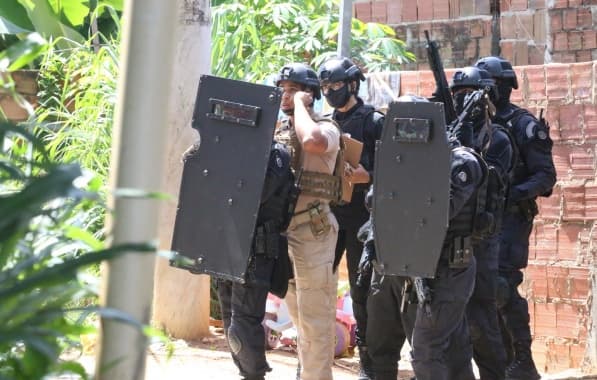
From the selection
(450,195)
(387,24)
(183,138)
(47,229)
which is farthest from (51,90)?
(47,229)

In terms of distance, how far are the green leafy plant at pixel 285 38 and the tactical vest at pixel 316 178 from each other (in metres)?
3.23

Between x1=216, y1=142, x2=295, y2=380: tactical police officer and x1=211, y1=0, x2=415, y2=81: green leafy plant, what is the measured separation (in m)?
3.52

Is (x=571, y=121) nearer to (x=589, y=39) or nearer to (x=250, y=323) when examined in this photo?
(x=589, y=39)

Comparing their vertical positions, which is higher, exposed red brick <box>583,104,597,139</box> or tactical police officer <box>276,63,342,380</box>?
exposed red brick <box>583,104,597,139</box>

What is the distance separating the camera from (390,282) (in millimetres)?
5410

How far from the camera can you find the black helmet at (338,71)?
6.03 meters

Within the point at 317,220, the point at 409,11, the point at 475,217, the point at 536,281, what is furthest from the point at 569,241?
the point at 409,11

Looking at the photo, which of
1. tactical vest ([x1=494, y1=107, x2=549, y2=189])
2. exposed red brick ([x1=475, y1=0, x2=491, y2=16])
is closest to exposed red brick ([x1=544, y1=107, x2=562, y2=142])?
tactical vest ([x1=494, y1=107, x2=549, y2=189])

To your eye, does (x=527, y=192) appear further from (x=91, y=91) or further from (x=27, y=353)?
(x=27, y=353)

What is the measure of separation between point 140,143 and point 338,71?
355 centimetres

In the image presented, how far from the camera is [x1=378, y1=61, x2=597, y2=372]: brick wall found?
23.6 feet

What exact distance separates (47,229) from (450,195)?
3.02m

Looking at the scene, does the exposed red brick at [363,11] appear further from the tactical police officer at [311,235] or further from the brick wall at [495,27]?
the tactical police officer at [311,235]

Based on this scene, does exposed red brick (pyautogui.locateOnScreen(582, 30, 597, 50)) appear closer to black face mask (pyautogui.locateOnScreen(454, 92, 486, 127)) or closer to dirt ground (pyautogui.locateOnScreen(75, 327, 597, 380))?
dirt ground (pyautogui.locateOnScreen(75, 327, 597, 380))
